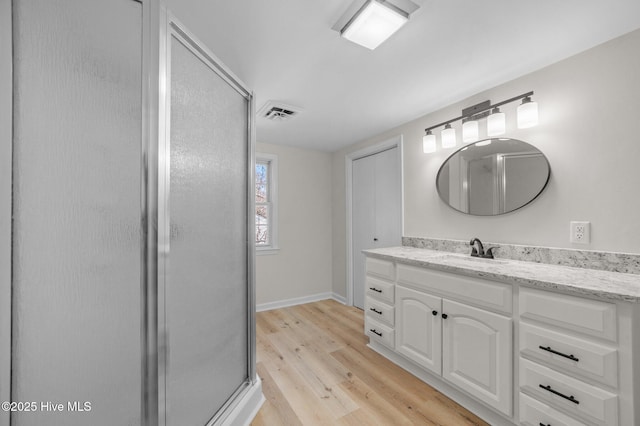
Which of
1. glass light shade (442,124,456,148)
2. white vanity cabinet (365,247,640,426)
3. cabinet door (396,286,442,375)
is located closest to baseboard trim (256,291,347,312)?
cabinet door (396,286,442,375)

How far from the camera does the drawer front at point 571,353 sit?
40.1 inches

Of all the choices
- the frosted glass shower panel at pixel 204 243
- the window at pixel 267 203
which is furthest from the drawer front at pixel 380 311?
the window at pixel 267 203

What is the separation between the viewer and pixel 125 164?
0.85 m

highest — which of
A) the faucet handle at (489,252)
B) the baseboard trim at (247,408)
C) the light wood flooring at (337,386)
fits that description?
the faucet handle at (489,252)

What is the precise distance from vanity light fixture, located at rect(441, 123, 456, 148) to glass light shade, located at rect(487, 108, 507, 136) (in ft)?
0.95

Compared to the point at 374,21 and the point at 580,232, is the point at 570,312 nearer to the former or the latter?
the point at 580,232

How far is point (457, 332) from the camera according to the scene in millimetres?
1564

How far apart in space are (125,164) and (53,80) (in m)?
0.28

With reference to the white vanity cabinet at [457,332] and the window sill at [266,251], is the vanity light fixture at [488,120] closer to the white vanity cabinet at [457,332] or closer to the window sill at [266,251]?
the white vanity cabinet at [457,332]

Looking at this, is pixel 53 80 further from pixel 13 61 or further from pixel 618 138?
pixel 618 138

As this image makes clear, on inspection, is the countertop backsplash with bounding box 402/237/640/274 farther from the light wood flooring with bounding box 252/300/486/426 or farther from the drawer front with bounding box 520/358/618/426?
the light wood flooring with bounding box 252/300/486/426

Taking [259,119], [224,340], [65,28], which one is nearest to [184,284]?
[224,340]

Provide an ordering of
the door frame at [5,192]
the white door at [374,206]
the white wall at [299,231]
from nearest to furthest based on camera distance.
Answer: the door frame at [5,192], the white door at [374,206], the white wall at [299,231]

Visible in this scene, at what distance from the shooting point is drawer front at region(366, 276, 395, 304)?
2035mm
